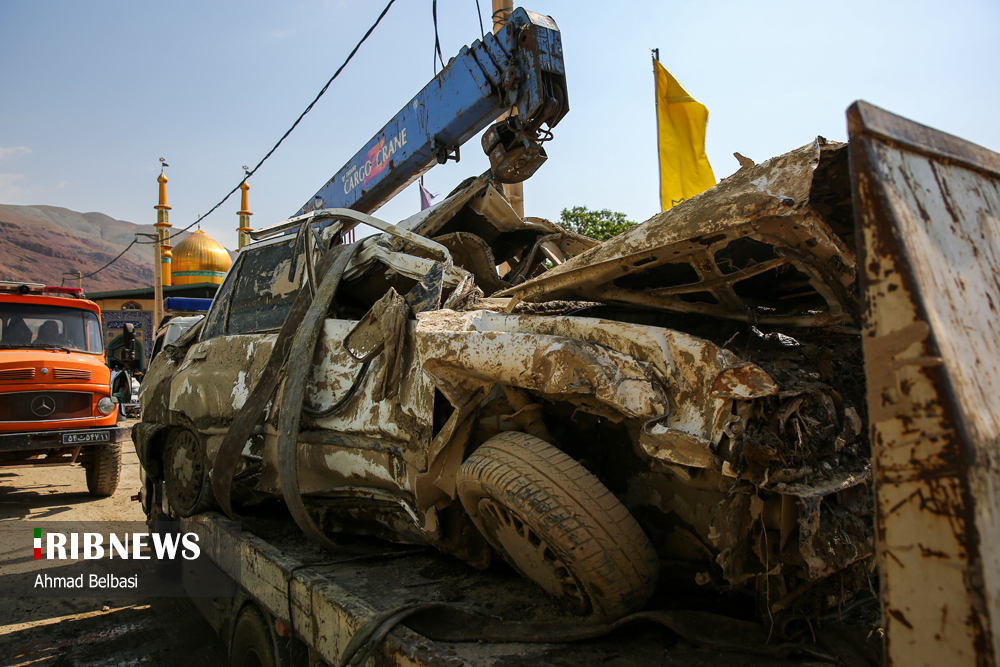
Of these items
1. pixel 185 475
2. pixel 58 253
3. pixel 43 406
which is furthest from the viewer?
pixel 58 253

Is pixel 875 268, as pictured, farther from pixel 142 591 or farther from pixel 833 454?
pixel 142 591

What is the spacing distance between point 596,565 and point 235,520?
7.61ft

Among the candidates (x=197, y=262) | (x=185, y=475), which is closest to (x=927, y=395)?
(x=185, y=475)

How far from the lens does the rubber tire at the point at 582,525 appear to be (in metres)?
1.74

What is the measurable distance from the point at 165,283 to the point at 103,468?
15017 millimetres

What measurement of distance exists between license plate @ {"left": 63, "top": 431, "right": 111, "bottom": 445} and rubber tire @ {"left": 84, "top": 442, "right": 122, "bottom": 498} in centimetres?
17

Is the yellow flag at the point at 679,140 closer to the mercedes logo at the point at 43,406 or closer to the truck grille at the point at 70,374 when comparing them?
the truck grille at the point at 70,374

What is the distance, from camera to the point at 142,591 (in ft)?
14.3

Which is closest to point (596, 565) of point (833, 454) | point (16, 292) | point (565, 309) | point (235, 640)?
point (833, 454)

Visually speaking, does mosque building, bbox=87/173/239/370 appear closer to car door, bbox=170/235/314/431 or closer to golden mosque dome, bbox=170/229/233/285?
golden mosque dome, bbox=170/229/233/285

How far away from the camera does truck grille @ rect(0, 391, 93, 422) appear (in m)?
6.53

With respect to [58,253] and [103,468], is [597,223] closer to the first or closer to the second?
[103,468]

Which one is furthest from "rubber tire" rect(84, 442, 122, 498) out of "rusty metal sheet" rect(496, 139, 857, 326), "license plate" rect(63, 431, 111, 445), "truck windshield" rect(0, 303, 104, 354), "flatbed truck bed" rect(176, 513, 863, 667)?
"rusty metal sheet" rect(496, 139, 857, 326)

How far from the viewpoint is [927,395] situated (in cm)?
96
